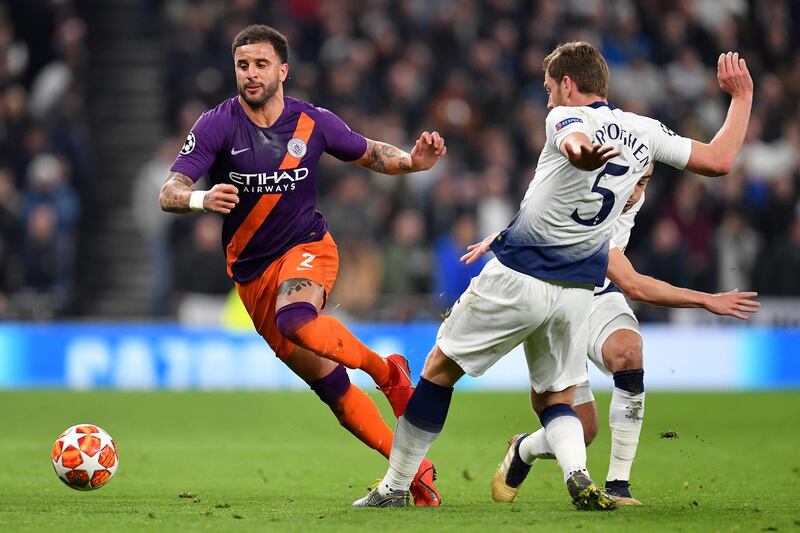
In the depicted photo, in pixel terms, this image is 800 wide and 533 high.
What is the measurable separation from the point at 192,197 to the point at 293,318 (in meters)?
0.85

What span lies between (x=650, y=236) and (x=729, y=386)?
2.40m

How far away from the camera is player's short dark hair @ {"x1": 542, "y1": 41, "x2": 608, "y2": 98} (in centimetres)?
652

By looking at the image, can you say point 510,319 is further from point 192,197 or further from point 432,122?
point 432,122

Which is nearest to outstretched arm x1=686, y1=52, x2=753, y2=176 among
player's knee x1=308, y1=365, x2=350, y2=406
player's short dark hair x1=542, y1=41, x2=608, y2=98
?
player's short dark hair x1=542, y1=41, x2=608, y2=98

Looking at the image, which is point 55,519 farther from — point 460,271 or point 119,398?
point 460,271

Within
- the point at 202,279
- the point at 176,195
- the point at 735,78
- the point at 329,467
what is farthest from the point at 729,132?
the point at 202,279

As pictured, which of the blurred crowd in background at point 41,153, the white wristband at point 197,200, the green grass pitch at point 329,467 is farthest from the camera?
the blurred crowd in background at point 41,153

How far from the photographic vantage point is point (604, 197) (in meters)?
6.61

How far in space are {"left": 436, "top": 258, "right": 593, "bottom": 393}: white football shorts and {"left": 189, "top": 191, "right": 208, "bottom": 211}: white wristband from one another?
138 cm

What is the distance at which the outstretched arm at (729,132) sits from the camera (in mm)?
6684

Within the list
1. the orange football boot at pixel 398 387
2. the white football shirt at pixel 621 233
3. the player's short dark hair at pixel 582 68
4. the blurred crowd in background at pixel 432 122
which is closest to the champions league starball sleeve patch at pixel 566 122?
the player's short dark hair at pixel 582 68

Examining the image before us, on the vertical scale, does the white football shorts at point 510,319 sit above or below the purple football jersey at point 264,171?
below

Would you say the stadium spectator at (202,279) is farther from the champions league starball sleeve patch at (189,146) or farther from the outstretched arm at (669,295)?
the outstretched arm at (669,295)

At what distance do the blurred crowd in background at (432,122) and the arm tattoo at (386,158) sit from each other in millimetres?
9040
